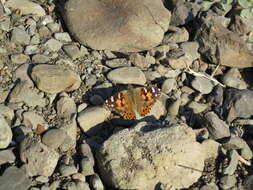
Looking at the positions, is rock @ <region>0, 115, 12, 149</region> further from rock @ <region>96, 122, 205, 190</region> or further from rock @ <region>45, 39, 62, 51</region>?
rock @ <region>45, 39, 62, 51</region>

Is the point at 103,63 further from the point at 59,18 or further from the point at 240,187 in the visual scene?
the point at 240,187

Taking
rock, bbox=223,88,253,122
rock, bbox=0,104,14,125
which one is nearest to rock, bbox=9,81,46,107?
rock, bbox=0,104,14,125

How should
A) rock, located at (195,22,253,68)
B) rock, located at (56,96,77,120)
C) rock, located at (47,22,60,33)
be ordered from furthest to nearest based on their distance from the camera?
1. rock, located at (195,22,253,68)
2. rock, located at (47,22,60,33)
3. rock, located at (56,96,77,120)

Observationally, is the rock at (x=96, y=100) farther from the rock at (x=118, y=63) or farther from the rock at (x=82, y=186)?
the rock at (x=82, y=186)

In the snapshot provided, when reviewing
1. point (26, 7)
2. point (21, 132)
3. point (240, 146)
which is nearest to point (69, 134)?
point (21, 132)

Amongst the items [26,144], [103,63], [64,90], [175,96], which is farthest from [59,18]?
[26,144]

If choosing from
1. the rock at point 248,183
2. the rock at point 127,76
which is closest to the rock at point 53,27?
the rock at point 127,76
